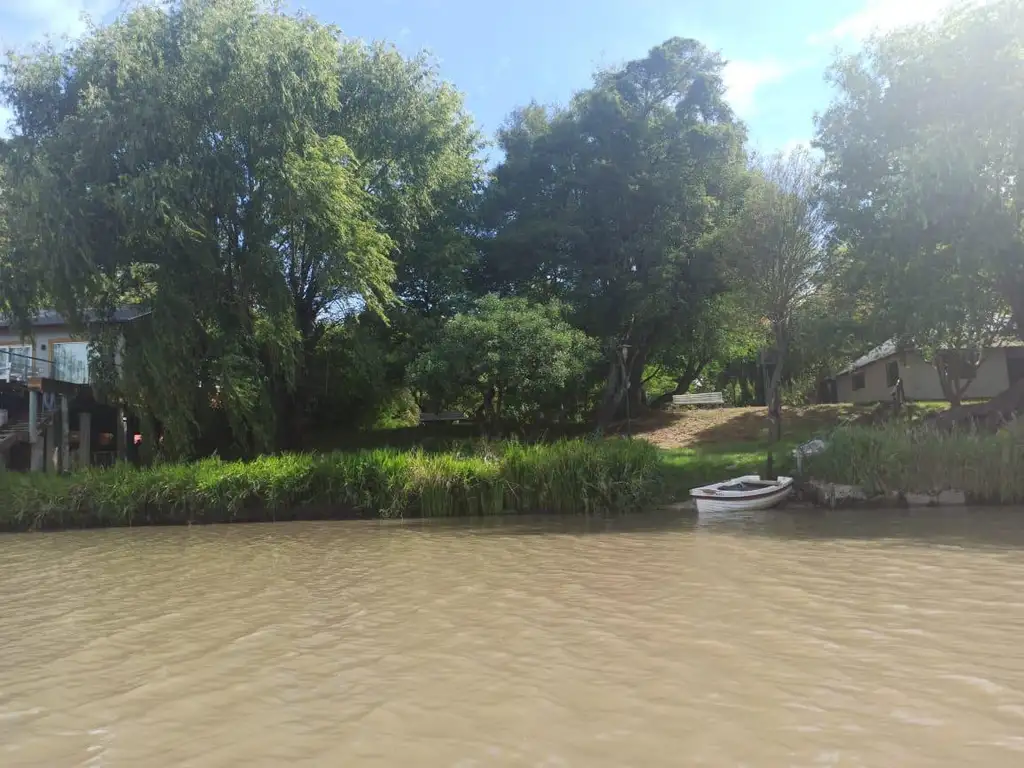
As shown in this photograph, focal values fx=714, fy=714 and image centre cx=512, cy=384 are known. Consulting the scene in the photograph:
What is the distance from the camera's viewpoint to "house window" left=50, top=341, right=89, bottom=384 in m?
24.7

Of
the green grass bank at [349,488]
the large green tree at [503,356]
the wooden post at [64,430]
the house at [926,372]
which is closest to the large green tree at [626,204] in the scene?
the large green tree at [503,356]

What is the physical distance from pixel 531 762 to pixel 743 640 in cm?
260

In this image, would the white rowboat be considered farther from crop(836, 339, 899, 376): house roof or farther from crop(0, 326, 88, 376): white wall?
crop(0, 326, 88, 376): white wall

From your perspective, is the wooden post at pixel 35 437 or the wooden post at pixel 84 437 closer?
the wooden post at pixel 35 437

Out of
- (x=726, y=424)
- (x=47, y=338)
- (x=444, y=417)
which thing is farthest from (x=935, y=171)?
(x=47, y=338)

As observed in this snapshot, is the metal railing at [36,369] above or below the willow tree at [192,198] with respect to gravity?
below

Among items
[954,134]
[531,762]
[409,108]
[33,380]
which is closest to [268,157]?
[409,108]

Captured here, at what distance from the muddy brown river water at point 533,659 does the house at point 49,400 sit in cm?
1496

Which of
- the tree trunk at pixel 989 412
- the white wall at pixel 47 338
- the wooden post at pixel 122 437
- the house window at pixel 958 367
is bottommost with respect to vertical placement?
the tree trunk at pixel 989 412

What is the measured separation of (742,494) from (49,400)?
2272cm

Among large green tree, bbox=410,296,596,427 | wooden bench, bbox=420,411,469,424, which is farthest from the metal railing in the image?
wooden bench, bbox=420,411,469,424

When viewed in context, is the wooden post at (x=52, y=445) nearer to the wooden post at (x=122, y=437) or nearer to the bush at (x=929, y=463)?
the wooden post at (x=122, y=437)

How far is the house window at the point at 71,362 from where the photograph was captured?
24.7 metres

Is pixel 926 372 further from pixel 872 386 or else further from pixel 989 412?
pixel 989 412
